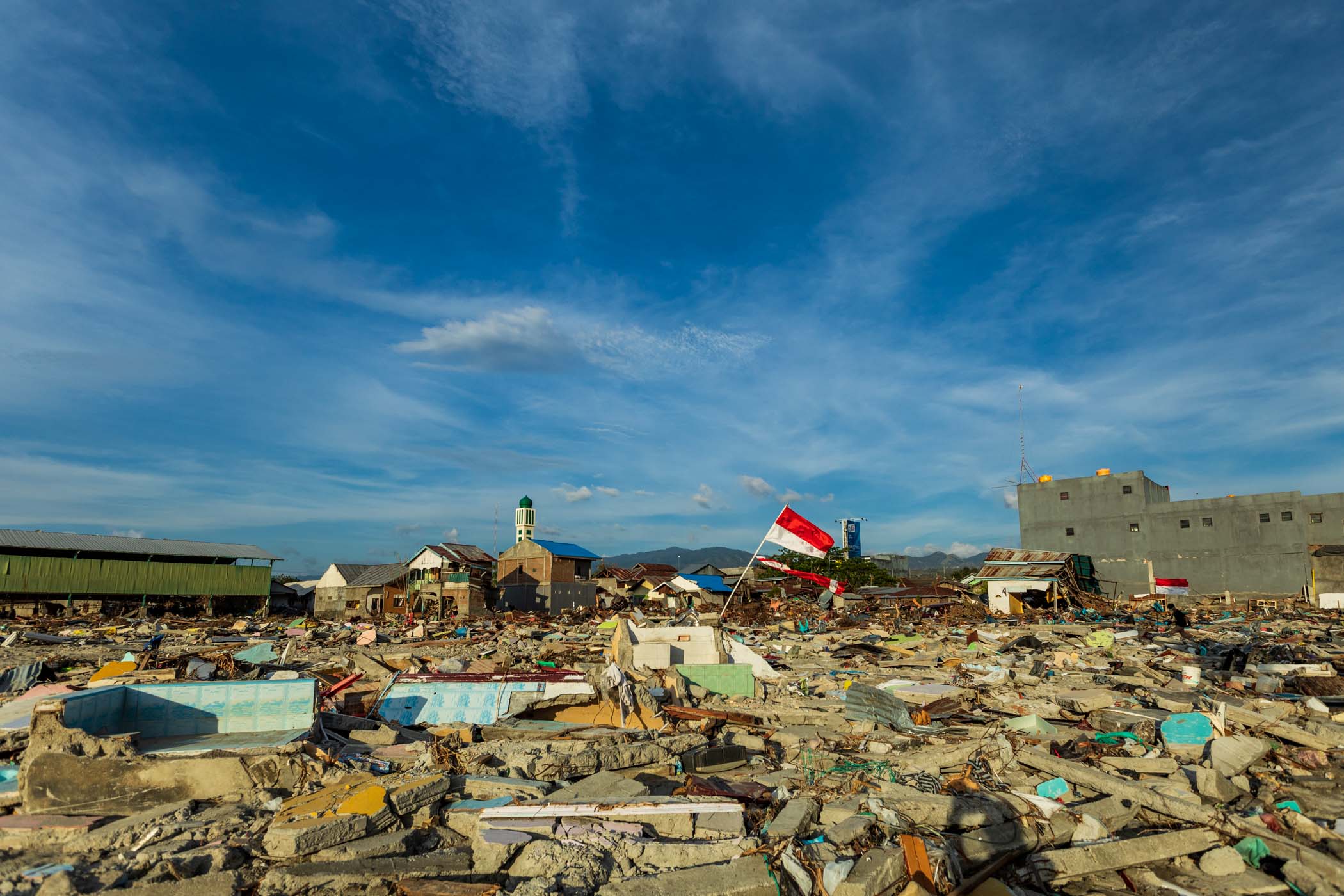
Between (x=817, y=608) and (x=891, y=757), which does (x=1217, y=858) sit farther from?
(x=817, y=608)

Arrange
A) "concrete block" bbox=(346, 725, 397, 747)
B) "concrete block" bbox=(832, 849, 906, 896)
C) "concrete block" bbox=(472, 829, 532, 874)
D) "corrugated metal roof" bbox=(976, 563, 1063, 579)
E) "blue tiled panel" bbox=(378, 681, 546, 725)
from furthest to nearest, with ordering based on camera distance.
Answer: "corrugated metal roof" bbox=(976, 563, 1063, 579) < "blue tiled panel" bbox=(378, 681, 546, 725) < "concrete block" bbox=(346, 725, 397, 747) < "concrete block" bbox=(472, 829, 532, 874) < "concrete block" bbox=(832, 849, 906, 896)

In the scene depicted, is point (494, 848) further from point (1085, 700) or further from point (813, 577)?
point (813, 577)

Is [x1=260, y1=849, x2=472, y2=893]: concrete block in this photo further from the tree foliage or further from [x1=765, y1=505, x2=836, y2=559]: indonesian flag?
the tree foliage

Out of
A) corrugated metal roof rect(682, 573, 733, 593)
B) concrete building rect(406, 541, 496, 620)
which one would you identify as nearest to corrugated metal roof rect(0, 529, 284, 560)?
concrete building rect(406, 541, 496, 620)

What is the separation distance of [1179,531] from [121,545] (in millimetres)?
60389

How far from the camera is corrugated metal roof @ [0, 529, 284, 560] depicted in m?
36.7

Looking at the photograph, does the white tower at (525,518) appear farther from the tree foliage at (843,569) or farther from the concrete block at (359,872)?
the concrete block at (359,872)

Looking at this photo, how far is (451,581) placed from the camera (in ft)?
135

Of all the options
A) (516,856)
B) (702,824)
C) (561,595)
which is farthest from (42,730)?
(561,595)

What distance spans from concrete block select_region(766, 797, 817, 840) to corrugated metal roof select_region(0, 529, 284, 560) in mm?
42537

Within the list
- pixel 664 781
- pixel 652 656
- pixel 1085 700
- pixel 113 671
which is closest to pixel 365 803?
pixel 664 781

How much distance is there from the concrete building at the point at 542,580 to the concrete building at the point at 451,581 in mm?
1157

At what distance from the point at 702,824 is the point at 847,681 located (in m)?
9.12

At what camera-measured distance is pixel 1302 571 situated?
4325cm
